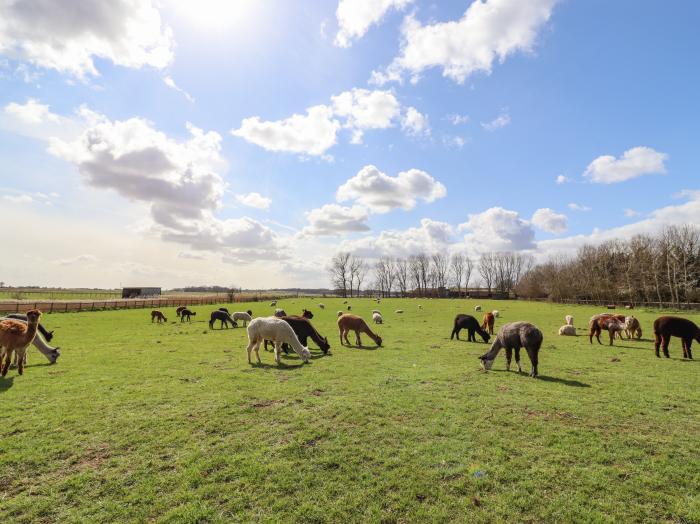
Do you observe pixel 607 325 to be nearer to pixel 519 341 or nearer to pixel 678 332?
pixel 678 332

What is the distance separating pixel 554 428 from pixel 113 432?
30.5 ft

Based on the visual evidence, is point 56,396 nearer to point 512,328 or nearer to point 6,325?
point 6,325

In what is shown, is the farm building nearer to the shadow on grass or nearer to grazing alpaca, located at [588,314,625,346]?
the shadow on grass

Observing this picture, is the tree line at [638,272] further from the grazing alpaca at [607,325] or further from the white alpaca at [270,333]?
the white alpaca at [270,333]

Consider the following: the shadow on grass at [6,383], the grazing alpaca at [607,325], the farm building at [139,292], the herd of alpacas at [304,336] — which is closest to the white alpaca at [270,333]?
the herd of alpacas at [304,336]

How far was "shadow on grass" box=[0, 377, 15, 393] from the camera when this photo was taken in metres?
9.49

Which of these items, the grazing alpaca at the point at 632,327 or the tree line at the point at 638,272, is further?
the tree line at the point at 638,272

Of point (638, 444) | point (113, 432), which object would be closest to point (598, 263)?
point (638, 444)

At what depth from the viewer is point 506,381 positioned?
11.0 metres

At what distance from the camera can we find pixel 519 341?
1198 cm

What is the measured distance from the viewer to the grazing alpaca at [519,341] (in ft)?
37.9

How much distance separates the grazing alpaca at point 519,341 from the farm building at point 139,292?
108 m

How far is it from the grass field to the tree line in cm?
6260

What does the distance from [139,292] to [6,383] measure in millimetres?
107338
